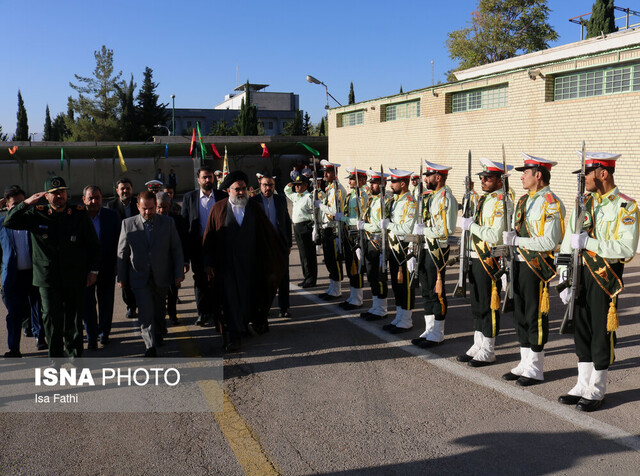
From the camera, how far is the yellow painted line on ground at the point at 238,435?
12.7 feet

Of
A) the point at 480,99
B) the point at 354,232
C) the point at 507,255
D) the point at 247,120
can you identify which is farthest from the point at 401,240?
the point at 247,120

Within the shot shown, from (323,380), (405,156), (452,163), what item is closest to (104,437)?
(323,380)

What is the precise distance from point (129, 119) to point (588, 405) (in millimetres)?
55263

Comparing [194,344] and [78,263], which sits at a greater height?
[78,263]

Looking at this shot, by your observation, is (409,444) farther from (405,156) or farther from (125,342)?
(405,156)

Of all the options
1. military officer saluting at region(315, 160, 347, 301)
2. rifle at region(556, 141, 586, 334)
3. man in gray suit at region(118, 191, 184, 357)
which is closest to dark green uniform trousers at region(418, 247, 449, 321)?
rifle at region(556, 141, 586, 334)

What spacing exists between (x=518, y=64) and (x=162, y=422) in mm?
22245

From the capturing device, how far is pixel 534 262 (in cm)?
528

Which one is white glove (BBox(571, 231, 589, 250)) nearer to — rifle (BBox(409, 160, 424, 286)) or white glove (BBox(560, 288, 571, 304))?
white glove (BBox(560, 288, 571, 304))

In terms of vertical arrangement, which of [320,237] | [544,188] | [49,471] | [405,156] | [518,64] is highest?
[518,64]

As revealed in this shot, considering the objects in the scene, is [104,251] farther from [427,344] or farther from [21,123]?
[21,123]

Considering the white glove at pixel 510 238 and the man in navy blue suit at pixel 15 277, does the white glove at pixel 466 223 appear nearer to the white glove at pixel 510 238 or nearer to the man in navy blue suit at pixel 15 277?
the white glove at pixel 510 238

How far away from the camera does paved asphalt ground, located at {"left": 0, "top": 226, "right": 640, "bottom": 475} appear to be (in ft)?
12.7

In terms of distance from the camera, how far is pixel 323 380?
5465mm
